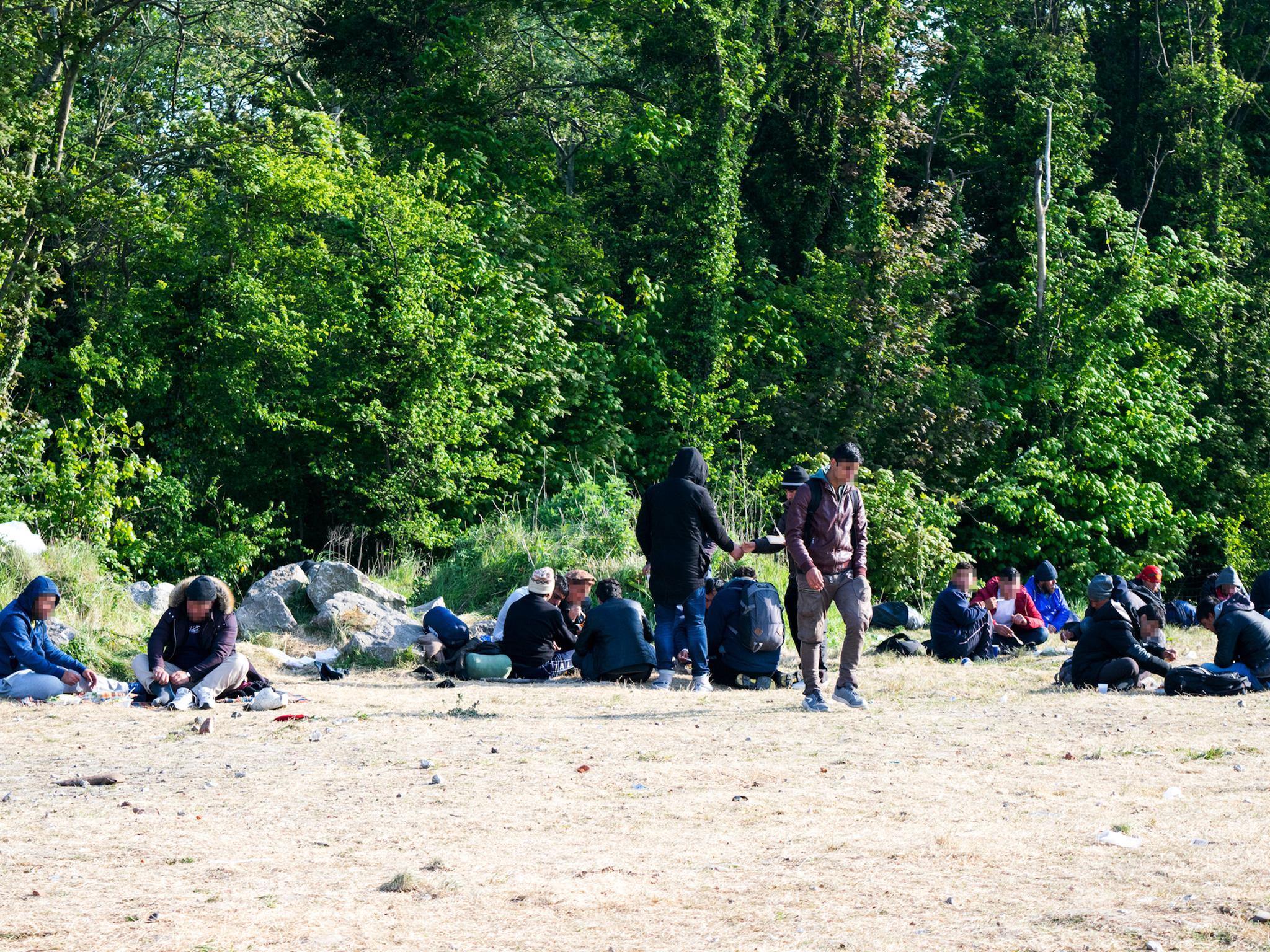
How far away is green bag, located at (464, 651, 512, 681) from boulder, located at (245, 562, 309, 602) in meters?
4.34

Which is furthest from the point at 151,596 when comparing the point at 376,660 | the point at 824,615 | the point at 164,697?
the point at 824,615

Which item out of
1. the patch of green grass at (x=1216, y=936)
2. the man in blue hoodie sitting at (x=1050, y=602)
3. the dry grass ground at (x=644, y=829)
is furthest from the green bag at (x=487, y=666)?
the patch of green grass at (x=1216, y=936)

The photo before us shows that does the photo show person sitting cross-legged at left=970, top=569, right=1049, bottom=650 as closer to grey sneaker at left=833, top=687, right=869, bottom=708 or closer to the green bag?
grey sneaker at left=833, top=687, right=869, bottom=708

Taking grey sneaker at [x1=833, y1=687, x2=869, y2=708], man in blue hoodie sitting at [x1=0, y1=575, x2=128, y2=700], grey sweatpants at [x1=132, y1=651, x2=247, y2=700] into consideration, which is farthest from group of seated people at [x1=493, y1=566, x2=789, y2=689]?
man in blue hoodie sitting at [x1=0, y1=575, x2=128, y2=700]

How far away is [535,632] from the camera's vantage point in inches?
481

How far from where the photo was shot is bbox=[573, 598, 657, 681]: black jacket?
11.8 meters

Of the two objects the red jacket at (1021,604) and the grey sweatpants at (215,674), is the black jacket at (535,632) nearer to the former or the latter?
the grey sweatpants at (215,674)

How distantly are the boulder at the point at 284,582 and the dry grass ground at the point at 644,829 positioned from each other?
19.9 ft

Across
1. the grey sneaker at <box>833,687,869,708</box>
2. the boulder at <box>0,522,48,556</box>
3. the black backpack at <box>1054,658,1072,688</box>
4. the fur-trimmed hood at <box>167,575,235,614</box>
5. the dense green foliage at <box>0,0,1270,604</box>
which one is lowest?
the grey sneaker at <box>833,687,869,708</box>

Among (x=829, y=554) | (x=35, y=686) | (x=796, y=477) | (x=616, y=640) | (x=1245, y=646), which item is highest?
(x=796, y=477)

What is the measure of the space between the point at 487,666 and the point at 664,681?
5.94 ft

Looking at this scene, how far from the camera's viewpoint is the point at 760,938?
458 centimetres

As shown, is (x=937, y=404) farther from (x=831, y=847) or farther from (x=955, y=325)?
(x=831, y=847)

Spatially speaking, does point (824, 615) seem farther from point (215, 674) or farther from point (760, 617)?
point (215, 674)
